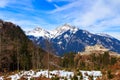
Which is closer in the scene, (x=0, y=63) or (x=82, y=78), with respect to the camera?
(x=82, y=78)

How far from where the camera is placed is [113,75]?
24750 millimetres

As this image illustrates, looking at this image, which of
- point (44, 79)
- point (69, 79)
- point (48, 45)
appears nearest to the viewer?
point (69, 79)

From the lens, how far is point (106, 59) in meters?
165

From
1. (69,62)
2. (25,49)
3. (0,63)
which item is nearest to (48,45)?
(25,49)

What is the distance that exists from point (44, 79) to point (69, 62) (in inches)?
5218

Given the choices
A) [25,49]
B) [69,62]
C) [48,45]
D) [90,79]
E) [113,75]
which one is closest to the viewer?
[113,75]

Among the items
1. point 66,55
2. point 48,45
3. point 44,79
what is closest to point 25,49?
point 66,55

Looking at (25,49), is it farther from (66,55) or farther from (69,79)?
(69,79)

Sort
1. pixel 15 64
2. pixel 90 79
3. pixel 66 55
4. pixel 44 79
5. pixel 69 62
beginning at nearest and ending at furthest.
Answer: pixel 90 79 < pixel 44 79 < pixel 15 64 < pixel 69 62 < pixel 66 55

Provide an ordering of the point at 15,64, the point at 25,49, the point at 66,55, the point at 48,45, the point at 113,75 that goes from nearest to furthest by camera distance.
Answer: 1. the point at 113,75
2. the point at 48,45
3. the point at 25,49
4. the point at 15,64
5. the point at 66,55

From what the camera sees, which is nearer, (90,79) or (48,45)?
(90,79)

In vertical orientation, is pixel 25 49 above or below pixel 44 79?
above

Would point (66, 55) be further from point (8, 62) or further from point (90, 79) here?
point (90, 79)

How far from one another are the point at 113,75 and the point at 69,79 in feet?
18.5
